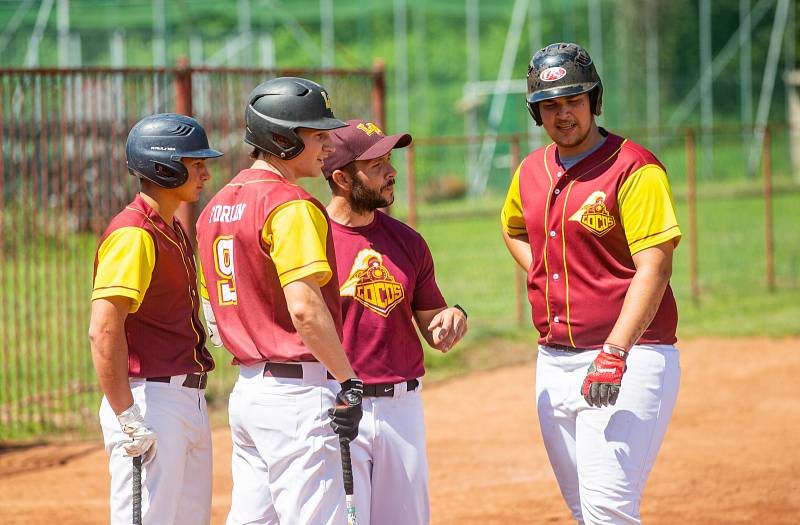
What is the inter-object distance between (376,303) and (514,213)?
92 cm

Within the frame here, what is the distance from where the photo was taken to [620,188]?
4.63 m

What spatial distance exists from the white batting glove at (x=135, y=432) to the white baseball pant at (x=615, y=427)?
169 cm

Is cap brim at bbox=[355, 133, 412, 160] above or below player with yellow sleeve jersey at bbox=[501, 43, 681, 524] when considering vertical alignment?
above

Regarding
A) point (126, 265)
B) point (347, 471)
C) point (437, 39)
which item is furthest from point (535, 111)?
point (437, 39)

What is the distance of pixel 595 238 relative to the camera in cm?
470

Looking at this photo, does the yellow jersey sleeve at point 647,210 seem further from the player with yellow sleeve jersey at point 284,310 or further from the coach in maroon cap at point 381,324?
the player with yellow sleeve jersey at point 284,310

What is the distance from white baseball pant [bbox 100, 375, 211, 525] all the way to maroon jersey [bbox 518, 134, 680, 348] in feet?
5.13

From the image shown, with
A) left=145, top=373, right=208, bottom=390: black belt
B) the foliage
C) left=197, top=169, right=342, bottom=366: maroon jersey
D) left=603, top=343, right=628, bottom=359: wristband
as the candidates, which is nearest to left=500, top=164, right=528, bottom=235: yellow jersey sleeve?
left=603, top=343, right=628, bottom=359: wristband

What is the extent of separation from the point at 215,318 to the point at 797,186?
23.6 metres

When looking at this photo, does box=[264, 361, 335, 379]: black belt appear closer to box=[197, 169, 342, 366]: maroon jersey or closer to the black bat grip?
box=[197, 169, 342, 366]: maroon jersey

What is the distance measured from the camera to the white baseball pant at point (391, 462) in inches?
183

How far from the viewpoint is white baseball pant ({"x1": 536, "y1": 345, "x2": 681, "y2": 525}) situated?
14.9 feet

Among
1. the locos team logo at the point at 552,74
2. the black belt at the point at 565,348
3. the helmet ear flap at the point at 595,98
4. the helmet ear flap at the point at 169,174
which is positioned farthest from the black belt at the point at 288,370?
the helmet ear flap at the point at 595,98

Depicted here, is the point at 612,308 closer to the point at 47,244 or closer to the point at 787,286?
the point at 47,244
